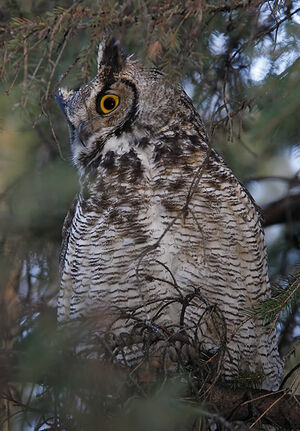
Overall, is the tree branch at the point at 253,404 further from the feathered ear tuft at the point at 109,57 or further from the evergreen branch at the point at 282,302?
the feathered ear tuft at the point at 109,57

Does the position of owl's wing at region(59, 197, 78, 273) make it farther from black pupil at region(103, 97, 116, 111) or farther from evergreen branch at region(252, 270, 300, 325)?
evergreen branch at region(252, 270, 300, 325)

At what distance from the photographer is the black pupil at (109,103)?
2545mm

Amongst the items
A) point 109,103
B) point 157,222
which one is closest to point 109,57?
point 109,103

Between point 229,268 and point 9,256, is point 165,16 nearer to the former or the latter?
point 229,268

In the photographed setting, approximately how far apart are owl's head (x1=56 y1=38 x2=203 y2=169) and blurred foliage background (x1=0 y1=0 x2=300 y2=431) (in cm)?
16

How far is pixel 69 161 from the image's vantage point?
9.28 ft

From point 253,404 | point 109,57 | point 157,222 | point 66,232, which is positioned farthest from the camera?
point 66,232

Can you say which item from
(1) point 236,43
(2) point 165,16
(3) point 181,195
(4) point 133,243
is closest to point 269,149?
(1) point 236,43

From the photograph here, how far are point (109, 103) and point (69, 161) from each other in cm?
41

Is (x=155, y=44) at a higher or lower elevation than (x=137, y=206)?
higher

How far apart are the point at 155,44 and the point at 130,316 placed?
81cm

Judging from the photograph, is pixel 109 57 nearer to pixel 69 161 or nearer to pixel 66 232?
pixel 69 161

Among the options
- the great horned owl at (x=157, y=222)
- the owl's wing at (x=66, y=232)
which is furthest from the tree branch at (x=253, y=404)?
the owl's wing at (x=66, y=232)

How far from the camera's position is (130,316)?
5.87ft
